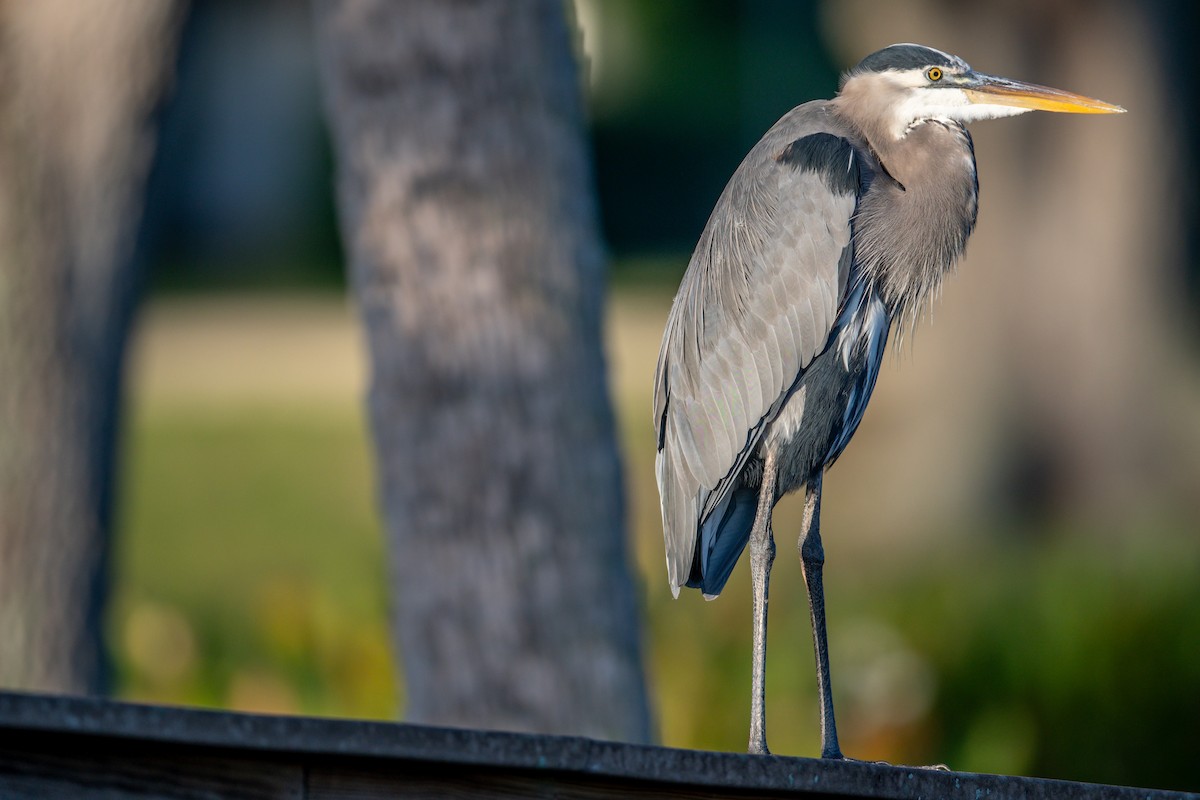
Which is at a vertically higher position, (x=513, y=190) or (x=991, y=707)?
(x=513, y=190)

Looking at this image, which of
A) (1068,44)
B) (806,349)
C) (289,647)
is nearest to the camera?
(806,349)

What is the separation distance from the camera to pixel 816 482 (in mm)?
2709

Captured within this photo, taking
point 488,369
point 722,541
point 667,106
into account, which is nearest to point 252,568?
point 488,369

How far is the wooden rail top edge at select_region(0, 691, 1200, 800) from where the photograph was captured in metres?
1.70

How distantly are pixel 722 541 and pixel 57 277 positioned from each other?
8.90 ft

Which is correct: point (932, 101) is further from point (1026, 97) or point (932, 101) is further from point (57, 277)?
point (57, 277)

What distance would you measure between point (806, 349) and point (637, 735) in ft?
5.71

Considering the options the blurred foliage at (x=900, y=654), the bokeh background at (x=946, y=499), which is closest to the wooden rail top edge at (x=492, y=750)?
the blurred foliage at (x=900, y=654)

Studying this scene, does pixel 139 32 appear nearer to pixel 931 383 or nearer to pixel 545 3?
pixel 545 3

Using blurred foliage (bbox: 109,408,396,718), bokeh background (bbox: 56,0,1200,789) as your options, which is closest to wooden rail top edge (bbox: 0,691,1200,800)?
bokeh background (bbox: 56,0,1200,789)

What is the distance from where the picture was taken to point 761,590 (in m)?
2.55

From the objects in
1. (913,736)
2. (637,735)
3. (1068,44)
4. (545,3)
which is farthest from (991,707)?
(1068,44)

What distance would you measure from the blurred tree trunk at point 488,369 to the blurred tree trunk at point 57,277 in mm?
891

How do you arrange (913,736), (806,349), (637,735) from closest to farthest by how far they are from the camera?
(806,349), (637,735), (913,736)
